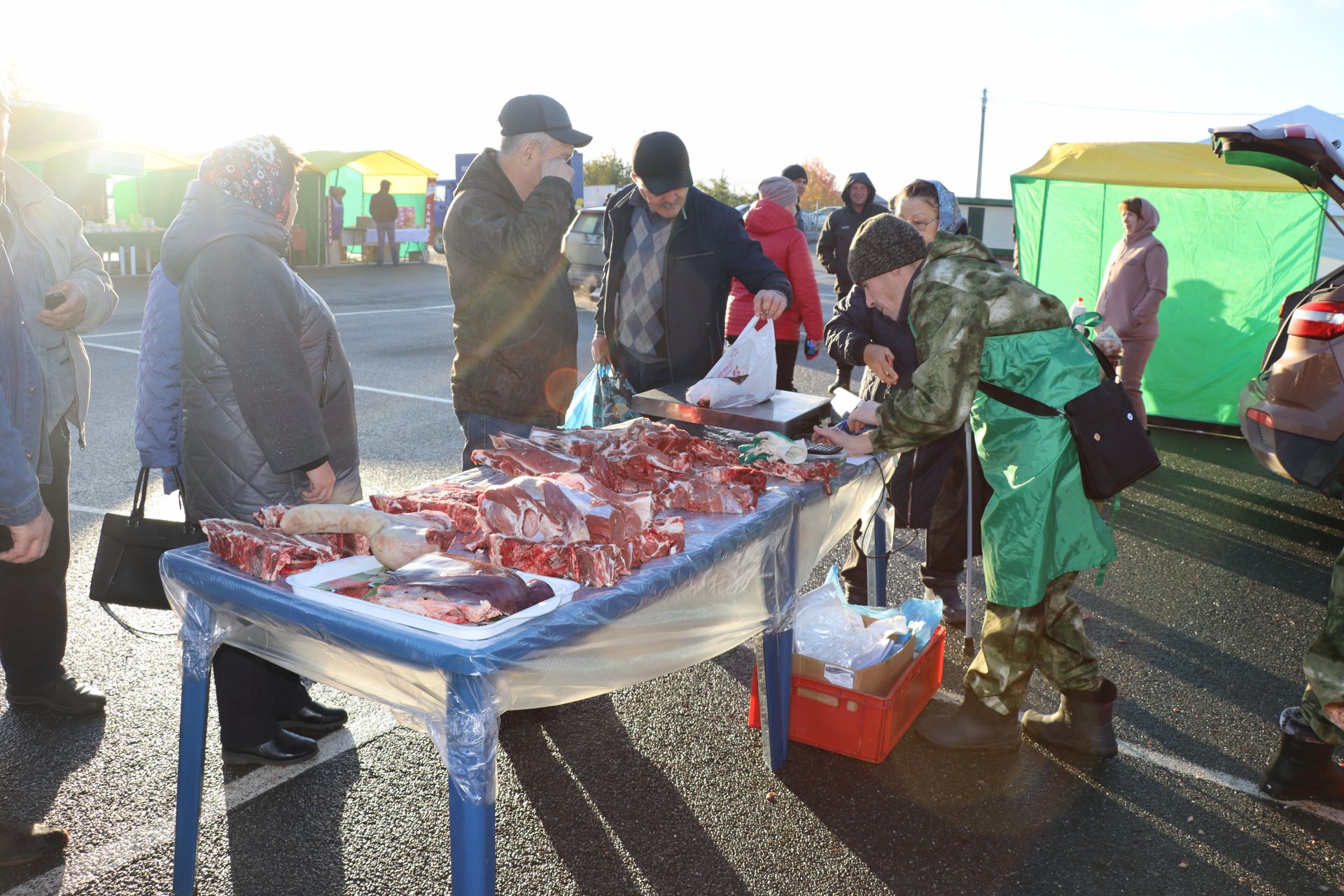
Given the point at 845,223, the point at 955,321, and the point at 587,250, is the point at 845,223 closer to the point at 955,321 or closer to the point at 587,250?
the point at 955,321

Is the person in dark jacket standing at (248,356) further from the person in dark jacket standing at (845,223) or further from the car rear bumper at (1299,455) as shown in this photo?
the person in dark jacket standing at (845,223)

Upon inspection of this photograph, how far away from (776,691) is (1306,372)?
3.67 meters

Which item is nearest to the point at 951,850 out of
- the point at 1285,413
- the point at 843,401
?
the point at 843,401

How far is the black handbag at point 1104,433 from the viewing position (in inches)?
122

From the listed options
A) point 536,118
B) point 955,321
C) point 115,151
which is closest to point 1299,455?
point 955,321

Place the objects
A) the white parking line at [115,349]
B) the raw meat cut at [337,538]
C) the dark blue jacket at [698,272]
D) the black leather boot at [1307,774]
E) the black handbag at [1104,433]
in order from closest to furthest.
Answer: the raw meat cut at [337,538]
the black handbag at [1104,433]
the black leather boot at [1307,774]
the dark blue jacket at [698,272]
the white parking line at [115,349]

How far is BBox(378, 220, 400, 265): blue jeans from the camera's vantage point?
24.4 meters

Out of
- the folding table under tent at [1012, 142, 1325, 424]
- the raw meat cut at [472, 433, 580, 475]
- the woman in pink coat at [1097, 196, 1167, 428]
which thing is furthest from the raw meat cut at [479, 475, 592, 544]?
the folding table under tent at [1012, 142, 1325, 424]

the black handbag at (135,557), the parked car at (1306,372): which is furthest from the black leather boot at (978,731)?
the parked car at (1306,372)

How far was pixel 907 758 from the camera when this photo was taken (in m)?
3.58

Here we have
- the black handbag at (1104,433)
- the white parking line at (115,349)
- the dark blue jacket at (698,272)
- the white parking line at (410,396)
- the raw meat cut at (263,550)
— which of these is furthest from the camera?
the white parking line at (115,349)

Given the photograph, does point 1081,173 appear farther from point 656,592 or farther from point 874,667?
point 656,592

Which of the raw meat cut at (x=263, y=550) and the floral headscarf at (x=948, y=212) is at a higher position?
the floral headscarf at (x=948, y=212)

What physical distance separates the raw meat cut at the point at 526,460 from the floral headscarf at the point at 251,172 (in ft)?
3.21
